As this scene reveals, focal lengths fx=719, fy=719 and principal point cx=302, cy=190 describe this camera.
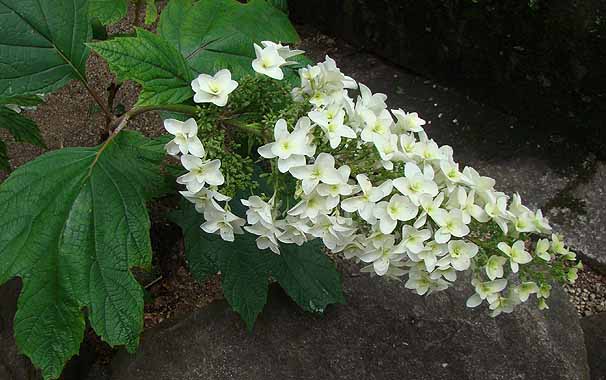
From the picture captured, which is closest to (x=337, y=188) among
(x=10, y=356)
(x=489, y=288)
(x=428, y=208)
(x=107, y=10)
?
(x=428, y=208)

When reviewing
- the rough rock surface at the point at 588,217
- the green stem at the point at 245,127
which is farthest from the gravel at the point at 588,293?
the green stem at the point at 245,127

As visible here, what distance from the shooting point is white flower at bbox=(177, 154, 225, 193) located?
3.71 feet

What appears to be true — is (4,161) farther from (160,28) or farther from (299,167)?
(299,167)

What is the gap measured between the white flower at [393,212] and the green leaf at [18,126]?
39.6 inches

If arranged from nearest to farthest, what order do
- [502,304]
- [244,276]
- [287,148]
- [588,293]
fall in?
1. [287,148]
2. [502,304]
3. [244,276]
4. [588,293]

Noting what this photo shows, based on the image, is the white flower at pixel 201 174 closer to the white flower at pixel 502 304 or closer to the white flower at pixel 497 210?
the white flower at pixel 497 210

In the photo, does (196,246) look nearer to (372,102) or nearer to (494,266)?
(372,102)

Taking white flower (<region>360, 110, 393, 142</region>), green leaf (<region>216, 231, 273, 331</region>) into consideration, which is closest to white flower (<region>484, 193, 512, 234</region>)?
white flower (<region>360, 110, 393, 142</region>)

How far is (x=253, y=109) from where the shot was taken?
4.00ft

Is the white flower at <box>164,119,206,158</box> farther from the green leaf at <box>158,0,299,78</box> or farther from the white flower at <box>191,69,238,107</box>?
the green leaf at <box>158,0,299,78</box>

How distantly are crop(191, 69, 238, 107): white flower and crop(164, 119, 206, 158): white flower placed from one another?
1.7 inches

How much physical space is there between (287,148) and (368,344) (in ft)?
2.28

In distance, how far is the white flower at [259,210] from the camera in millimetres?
1160

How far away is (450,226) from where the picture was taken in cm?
116
